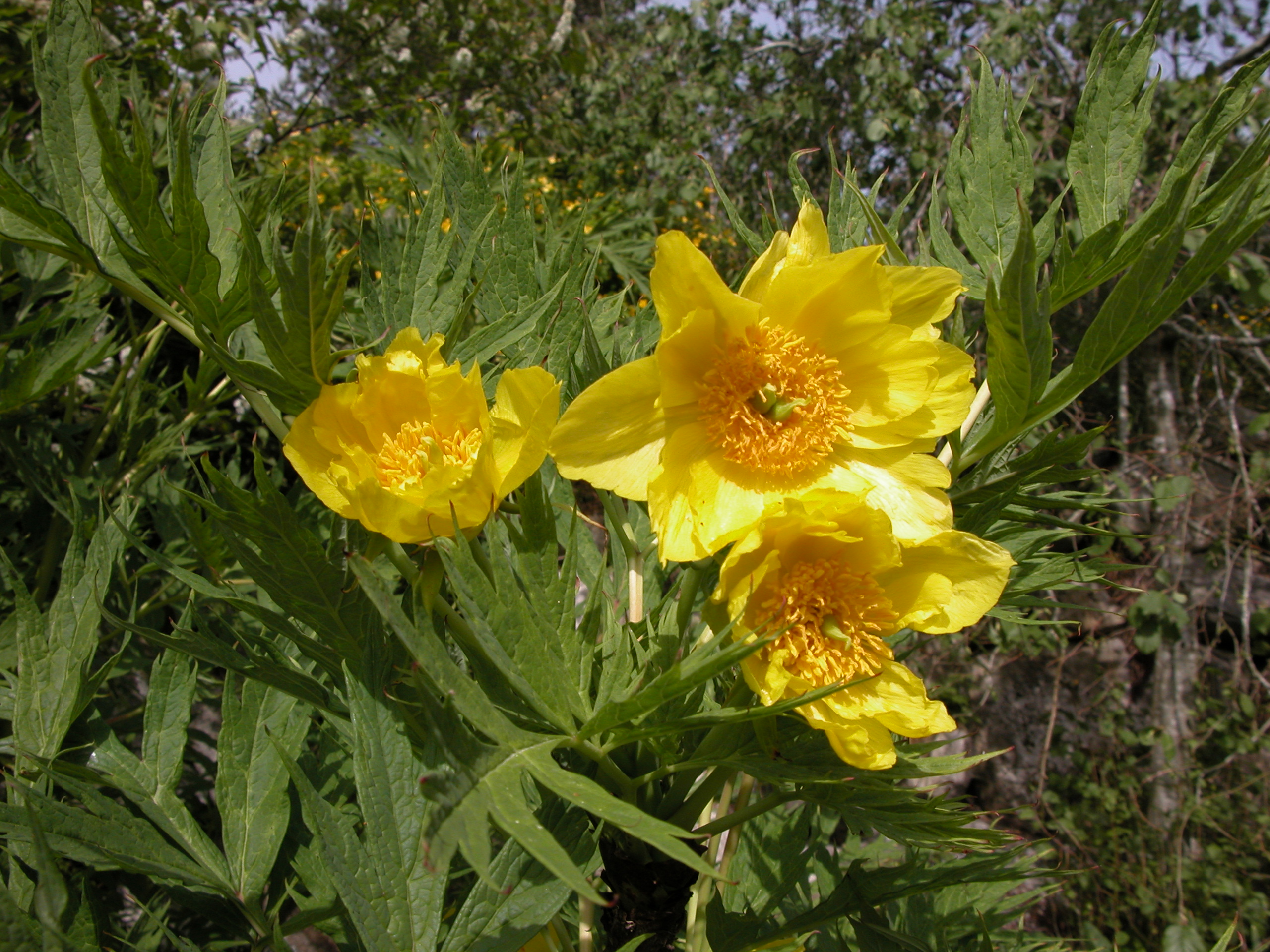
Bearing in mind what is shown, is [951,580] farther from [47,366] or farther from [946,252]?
[47,366]

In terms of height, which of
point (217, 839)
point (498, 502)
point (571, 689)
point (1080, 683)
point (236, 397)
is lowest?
point (1080, 683)

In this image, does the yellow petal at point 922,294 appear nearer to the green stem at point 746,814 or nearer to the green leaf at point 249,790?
the green stem at point 746,814

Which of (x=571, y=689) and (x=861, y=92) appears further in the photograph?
(x=861, y=92)

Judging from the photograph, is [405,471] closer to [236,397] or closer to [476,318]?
[476,318]

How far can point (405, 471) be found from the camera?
57 centimetres

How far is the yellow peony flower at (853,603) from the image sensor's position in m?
0.50

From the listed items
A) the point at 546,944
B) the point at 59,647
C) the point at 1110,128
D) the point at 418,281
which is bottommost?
the point at 546,944

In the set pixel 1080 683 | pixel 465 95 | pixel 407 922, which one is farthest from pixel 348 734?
pixel 465 95

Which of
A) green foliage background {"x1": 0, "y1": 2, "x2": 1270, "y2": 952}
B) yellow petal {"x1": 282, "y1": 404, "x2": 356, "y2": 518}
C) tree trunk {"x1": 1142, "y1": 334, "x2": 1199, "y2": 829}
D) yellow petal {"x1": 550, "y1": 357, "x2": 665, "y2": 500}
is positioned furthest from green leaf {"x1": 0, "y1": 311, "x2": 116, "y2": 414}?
tree trunk {"x1": 1142, "y1": 334, "x2": 1199, "y2": 829}

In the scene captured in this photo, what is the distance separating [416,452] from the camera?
0.58 m

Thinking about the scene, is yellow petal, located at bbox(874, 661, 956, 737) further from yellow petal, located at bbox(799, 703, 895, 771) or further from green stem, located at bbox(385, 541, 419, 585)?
green stem, located at bbox(385, 541, 419, 585)

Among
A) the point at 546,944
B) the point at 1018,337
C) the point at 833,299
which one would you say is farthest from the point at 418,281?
the point at 546,944

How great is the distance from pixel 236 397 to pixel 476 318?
3.31 ft

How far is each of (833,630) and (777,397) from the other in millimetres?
178
